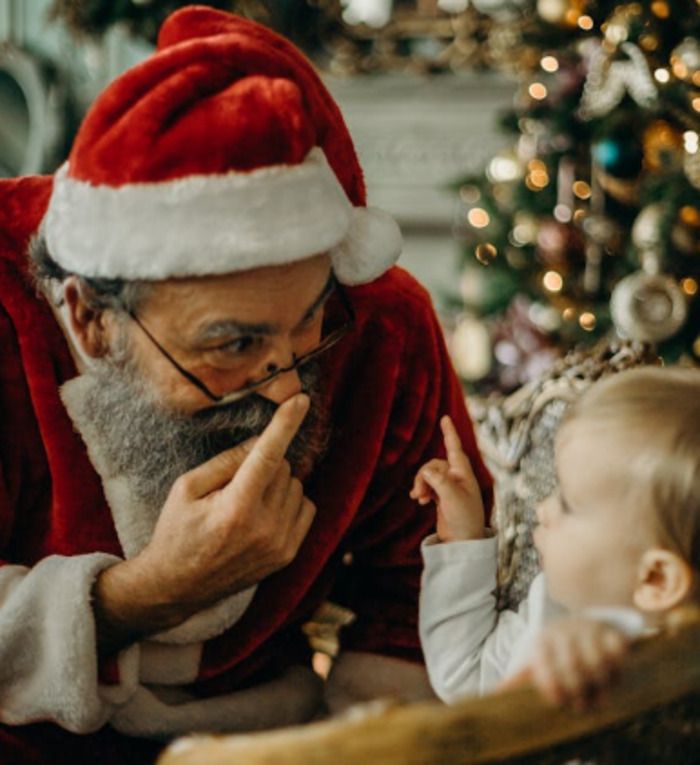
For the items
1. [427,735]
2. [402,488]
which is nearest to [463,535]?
[402,488]

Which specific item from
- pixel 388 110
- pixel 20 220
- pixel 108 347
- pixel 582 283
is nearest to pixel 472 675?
pixel 108 347

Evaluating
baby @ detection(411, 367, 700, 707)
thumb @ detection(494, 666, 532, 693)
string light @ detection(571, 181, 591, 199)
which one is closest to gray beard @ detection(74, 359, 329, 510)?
baby @ detection(411, 367, 700, 707)

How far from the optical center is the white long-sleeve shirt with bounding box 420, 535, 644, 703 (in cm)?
116

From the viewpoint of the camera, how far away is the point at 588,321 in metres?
2.34

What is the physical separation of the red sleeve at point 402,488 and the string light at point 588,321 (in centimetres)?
102

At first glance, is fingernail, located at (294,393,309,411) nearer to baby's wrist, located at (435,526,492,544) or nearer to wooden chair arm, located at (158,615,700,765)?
baby's wrist, located at (435,526,492,544)

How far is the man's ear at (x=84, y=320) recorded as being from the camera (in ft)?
→ 3.73

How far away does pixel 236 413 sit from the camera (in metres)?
1.14

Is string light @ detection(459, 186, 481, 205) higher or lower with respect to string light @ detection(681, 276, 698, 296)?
lower

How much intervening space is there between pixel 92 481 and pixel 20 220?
29cm

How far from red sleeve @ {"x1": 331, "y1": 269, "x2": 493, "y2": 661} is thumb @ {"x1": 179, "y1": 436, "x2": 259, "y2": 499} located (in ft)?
0.77

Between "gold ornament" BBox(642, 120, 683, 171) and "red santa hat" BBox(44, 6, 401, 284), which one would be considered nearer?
"red santa hat" BBox(44, 6, 401, 284)

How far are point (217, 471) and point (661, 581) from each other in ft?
1.41

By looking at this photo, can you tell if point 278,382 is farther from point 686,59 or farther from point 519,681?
point 686,59
